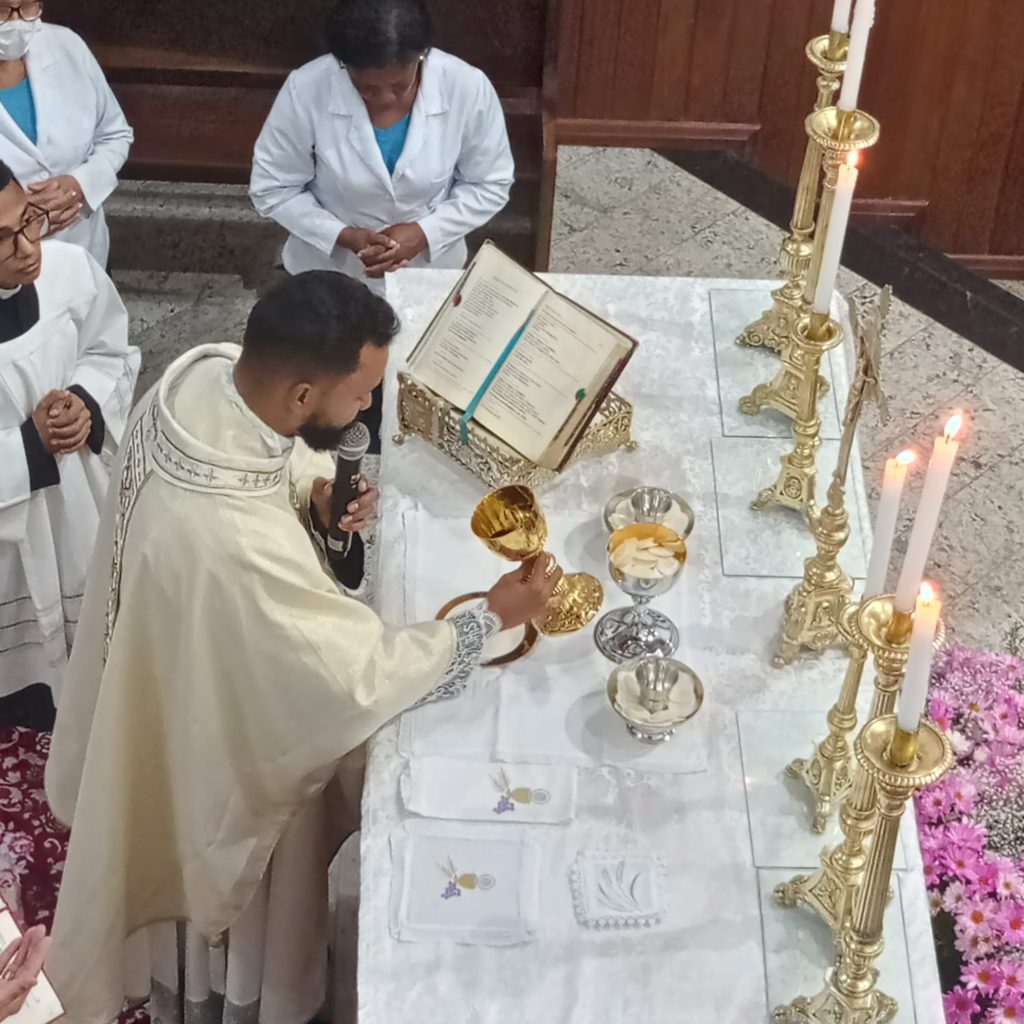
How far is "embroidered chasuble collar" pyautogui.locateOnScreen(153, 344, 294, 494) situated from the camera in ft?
8.30

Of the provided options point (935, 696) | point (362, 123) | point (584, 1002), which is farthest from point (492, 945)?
point (362, 123)

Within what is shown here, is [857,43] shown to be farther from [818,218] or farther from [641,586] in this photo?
[641,586]

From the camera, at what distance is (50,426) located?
346 centimetres

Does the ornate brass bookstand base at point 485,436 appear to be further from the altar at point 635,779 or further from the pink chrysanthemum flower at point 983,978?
the pink chrysanthemum flower at point 983,978

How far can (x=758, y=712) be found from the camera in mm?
2779

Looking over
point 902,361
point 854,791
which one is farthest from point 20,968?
point 902,361

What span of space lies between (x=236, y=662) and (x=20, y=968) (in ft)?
1.83

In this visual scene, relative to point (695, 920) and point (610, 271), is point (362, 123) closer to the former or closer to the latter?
point (610, 271)

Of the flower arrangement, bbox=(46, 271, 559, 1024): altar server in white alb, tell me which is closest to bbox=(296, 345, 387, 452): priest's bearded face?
bbox=(46, 271, 559, 1024): altar server in white alb

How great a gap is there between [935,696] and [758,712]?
1017mm

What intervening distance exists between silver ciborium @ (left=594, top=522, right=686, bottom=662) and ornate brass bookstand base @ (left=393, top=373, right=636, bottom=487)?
0.94ft

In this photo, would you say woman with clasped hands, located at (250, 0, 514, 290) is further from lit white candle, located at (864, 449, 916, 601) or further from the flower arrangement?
lit white candle, located at (864, 449, 916, 601)

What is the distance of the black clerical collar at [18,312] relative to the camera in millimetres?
3373

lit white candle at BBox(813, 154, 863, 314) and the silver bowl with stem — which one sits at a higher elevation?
lit white candle at BBox(813, 154, 863, 314)
